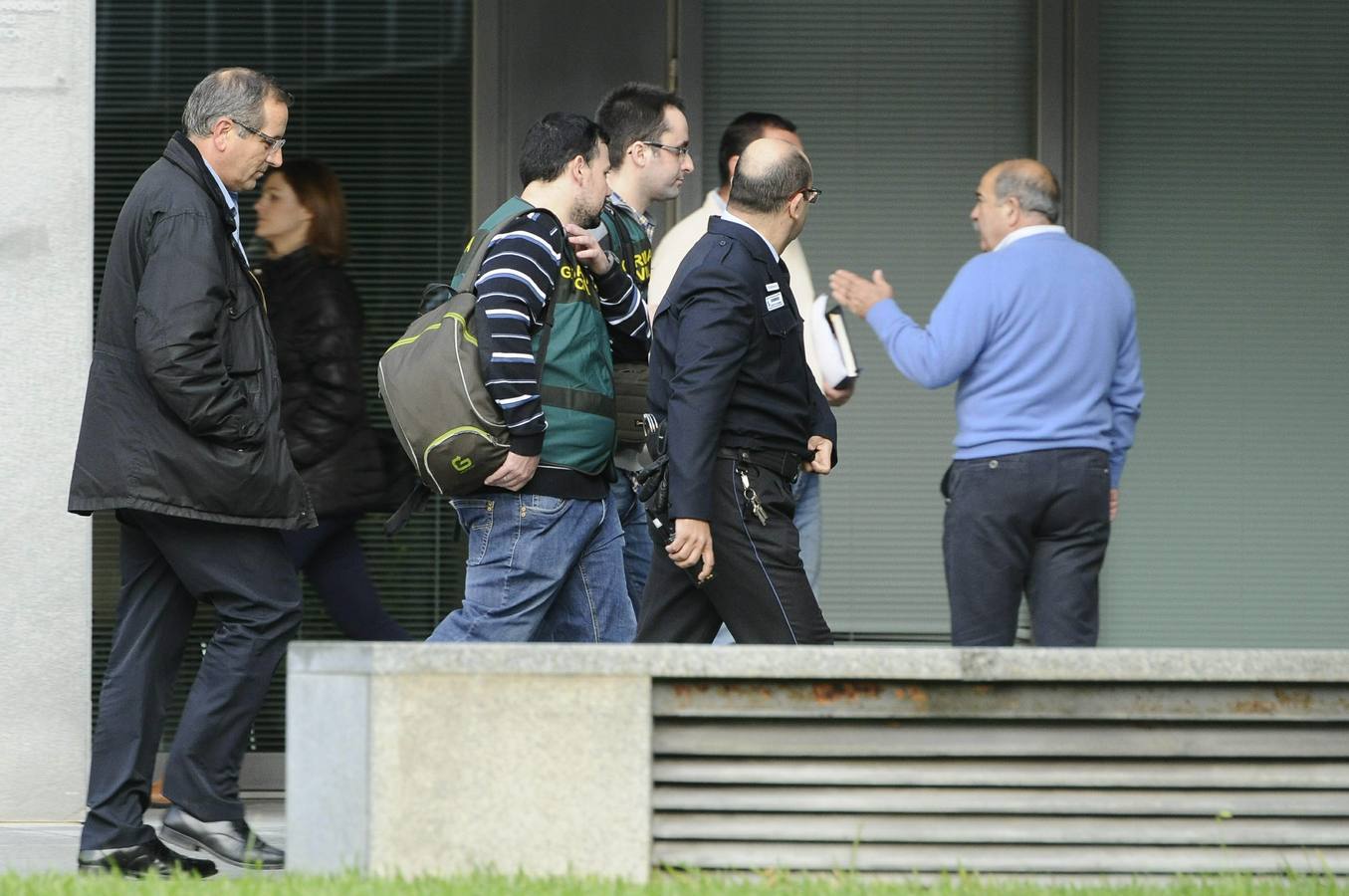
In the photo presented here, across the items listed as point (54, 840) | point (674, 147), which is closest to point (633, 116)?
point (674, 147)

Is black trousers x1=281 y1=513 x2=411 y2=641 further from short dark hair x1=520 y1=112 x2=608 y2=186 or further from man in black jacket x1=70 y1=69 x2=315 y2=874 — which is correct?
short dark hair x1=520 y1=112 x2=608 y2=186

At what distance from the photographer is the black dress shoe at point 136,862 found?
15.1 feet

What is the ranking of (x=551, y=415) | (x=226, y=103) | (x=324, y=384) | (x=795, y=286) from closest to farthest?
1. (x=226, y=103)
2. (x=551, y=415)
3. (x=795, y=286)
4. (x=324, y=384)

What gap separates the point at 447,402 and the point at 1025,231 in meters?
1.78

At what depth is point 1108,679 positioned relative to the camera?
3.80 metres

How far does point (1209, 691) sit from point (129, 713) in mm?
2633

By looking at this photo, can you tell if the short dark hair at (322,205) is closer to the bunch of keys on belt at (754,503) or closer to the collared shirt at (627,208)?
the collared shirt at (627,208)

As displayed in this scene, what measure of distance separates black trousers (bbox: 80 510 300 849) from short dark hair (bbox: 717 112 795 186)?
2269 millimetres

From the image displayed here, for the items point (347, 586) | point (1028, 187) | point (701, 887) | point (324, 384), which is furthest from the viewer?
point (347, 586)

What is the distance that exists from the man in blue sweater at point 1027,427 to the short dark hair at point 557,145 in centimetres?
98

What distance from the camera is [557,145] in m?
5.08

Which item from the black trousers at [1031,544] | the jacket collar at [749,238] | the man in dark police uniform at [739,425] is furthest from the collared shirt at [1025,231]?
the jacket collar at [749,238]

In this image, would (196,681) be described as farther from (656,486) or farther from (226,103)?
(226,103)

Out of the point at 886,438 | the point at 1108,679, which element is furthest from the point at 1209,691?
the point at 886,438
